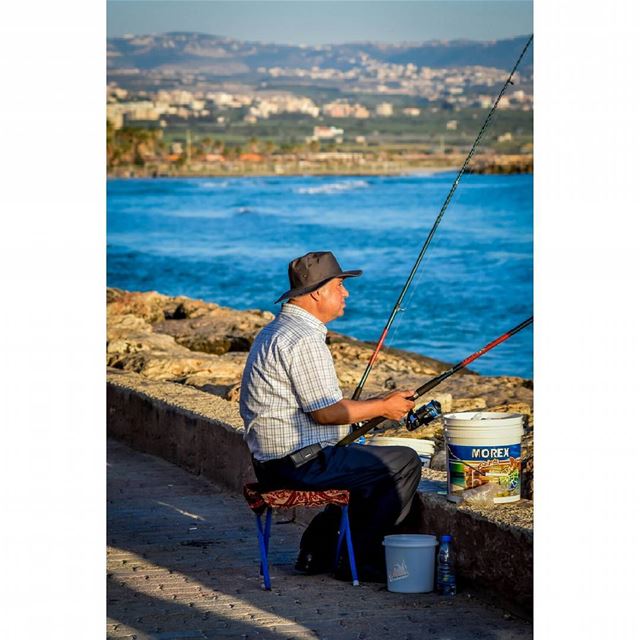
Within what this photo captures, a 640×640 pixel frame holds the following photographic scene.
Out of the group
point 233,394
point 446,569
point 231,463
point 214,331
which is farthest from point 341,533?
point 214,331

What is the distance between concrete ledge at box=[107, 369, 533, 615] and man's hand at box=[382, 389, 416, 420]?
37cm

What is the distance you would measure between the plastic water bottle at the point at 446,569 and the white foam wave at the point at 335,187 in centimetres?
8636

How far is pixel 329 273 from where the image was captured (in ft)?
16.8

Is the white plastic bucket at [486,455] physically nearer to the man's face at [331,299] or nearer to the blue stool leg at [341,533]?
the blue stool leg at [341,533]

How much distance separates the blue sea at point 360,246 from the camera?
5889 centimetres

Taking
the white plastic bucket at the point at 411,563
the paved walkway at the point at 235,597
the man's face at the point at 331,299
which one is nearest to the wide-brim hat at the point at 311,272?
the man's face at the point at 331,299

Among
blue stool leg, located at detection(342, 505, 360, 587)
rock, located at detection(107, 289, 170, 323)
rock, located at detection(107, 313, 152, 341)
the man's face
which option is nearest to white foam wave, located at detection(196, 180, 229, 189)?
rock, located at detection(107, 289, 170, 323)

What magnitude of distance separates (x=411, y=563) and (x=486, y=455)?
1.47 ft

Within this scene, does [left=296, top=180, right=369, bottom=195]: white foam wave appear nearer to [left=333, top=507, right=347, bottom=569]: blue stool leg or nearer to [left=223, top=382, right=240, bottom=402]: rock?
[left=223, top=382, right=240, bottom=402]: rock
